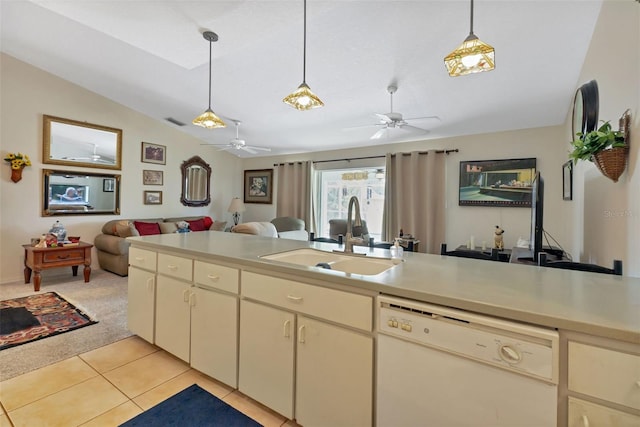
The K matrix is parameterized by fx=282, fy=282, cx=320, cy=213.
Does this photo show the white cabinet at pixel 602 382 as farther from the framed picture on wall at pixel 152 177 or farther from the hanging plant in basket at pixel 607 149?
the framed picture on wall at pixel 152 177

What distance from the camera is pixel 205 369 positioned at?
72.6 inches

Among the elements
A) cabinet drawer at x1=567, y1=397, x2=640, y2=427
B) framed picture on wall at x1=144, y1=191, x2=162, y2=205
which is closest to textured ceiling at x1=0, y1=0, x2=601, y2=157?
framed picture on wall at x1=144, y1=191, x2=162, y2=205

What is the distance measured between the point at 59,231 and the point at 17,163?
3.53ft

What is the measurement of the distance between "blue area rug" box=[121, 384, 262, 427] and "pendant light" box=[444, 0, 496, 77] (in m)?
2.33

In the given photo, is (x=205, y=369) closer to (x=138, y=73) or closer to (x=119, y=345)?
(x=119, y=345)

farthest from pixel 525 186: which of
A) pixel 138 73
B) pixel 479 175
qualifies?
pixel 138 73

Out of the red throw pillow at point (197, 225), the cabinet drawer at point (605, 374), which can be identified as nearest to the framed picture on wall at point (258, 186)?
the red throw pillow at point (197, 225)

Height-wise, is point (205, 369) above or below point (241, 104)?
below

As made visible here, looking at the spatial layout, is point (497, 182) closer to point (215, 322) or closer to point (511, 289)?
point (511, 289)

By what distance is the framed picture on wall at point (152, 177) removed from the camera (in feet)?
18.4

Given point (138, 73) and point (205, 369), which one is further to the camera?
point (138, 73)

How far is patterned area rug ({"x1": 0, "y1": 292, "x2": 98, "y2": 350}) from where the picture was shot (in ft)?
8.21

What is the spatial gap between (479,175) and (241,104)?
3.88 m

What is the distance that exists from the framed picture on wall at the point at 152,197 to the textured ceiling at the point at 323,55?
69.5 inches
